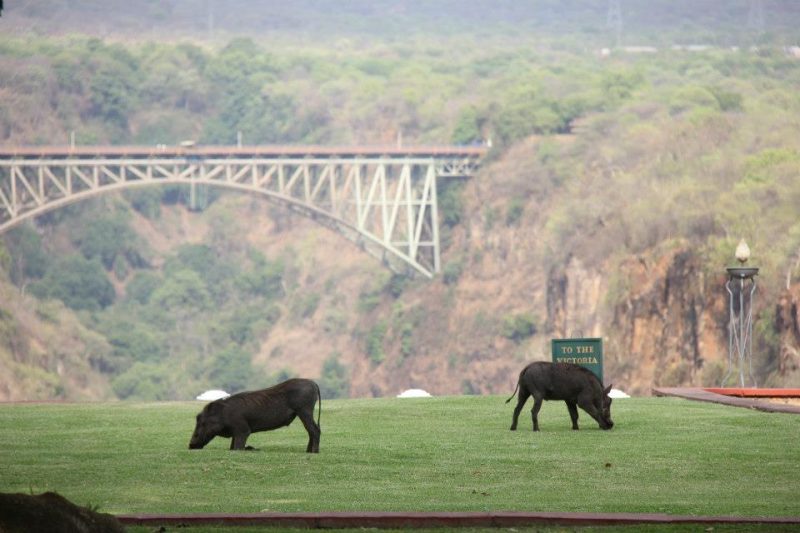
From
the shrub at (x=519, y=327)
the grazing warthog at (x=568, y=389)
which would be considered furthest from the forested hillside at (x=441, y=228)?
the grazing warthog at (x=568, y=389)

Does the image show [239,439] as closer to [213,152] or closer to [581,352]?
[581,352]

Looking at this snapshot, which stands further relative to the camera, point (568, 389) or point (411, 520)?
point (568, 389)

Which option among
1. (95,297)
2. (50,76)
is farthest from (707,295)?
(50,76)

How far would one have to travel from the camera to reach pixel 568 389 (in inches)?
963

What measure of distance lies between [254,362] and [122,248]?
21680 mm

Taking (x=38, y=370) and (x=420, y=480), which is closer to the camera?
(x=420, y=480)

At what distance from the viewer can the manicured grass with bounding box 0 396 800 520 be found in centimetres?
1814

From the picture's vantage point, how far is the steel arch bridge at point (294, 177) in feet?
350

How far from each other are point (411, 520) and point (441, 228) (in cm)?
11218

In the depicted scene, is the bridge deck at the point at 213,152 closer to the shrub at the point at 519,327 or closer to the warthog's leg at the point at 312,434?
the shrub at the point at 519,327

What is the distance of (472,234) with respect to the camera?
12562cm

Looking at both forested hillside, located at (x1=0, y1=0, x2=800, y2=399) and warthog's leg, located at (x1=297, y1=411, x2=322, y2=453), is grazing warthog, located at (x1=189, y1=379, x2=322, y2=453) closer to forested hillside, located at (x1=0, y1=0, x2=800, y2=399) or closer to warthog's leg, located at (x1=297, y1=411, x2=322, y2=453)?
warthog's leg, located at (x1=297, y1=411, x2=322, y2=453)

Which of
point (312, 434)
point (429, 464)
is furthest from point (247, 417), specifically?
point (429, 464)

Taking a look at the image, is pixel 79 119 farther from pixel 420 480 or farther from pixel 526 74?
pixel 420 480
